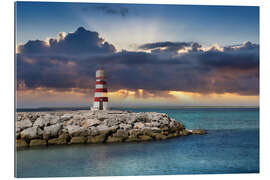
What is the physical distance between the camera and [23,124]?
6.24 metres

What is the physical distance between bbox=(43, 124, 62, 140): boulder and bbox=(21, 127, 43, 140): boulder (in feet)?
0.31

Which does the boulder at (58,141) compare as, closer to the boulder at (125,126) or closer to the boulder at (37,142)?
the boulder at (37,142)

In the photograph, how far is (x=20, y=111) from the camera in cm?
585

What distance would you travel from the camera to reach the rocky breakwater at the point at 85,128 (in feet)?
21.3

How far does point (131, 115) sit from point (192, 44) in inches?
84.7

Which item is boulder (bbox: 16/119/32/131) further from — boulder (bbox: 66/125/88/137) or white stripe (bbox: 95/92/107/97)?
white stripe (bbox: 95/92/107/97)

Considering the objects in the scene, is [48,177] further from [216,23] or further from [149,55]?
[216,23]

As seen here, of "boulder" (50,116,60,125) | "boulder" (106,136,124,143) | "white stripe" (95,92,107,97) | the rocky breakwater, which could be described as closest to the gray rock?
the rocky breakwater

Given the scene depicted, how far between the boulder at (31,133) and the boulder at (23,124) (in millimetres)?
77

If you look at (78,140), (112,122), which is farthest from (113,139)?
(78,140)

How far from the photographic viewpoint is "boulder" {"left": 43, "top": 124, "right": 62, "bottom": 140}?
666 centimetres

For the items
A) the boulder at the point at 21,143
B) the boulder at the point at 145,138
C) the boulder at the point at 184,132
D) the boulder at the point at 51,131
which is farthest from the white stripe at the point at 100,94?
the boulder at the point at 184,132

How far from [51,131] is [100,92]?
1.24 metres

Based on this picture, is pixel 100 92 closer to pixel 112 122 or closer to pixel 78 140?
pixel 112 122
